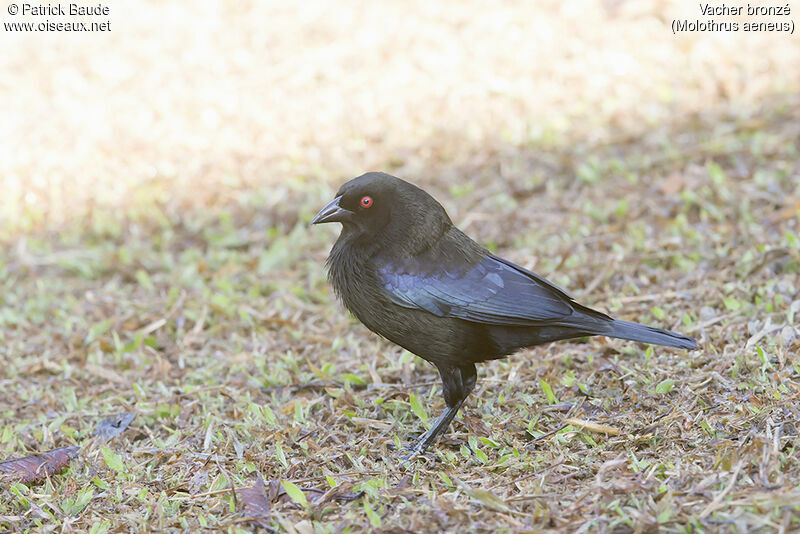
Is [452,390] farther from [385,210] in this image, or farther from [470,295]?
[385,210]

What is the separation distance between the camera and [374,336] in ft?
19.3

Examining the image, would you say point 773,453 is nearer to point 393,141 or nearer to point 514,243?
point 514,243

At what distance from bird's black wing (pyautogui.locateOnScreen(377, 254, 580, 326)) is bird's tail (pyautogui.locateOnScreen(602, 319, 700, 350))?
0.78ft

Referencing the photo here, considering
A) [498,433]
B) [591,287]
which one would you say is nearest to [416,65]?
[591,287]

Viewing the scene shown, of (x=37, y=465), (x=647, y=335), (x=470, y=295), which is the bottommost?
(x=37, y=465)

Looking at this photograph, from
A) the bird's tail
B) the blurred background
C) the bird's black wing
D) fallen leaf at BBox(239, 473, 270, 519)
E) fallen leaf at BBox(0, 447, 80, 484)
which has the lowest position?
fallen leaf at BBox(0, 447, 80, 484)

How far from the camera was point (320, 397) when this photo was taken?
5.09m

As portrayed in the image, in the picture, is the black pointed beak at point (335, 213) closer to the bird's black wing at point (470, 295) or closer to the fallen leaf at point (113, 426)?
the bird's black wing at point (470, 295)

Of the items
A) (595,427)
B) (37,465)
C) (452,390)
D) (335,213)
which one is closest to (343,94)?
(335,213)

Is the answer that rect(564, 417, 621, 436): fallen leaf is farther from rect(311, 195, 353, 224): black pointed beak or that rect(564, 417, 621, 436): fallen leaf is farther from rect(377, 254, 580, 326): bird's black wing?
rect(311, 195, 353, 224): black pointed beak

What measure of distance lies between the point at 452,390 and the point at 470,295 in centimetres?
48

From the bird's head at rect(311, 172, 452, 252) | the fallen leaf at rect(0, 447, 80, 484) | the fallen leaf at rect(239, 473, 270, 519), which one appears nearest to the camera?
the fallen leaf at rect(239, 473, 270, 519)

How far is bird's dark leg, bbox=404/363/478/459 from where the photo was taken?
178 inches

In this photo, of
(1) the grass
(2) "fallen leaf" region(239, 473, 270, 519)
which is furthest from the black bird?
(2) "fallen leaf" region(239, 473, 270, 519)
